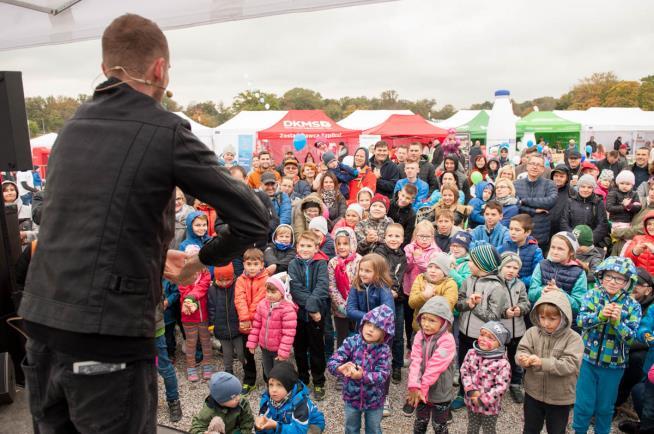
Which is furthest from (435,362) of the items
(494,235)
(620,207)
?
(620,207)

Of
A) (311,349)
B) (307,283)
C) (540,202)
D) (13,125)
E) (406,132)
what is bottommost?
(311,349)

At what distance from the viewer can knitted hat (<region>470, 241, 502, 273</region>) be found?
13.4ft

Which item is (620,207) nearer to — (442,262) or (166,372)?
(442,262)

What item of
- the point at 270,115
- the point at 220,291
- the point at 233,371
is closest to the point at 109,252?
the point at 220,291

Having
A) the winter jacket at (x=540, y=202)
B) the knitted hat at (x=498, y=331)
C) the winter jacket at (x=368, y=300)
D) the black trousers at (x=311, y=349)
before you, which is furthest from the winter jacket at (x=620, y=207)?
the black trousers at (x=311, y=349)

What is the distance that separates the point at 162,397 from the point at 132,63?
383cm

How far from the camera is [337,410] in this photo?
4.16 meters

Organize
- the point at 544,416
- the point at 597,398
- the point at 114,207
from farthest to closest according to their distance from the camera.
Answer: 1. the point at 597,398
2. the point at 544,416
3. the point at 114,207

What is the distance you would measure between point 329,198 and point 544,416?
12.7ft

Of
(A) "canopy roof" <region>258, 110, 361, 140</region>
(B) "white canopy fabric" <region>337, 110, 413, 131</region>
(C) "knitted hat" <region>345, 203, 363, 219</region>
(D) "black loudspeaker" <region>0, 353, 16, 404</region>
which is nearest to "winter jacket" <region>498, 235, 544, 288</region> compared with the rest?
(C) "knitted hat" <region>345, 203, 363, 219</region>

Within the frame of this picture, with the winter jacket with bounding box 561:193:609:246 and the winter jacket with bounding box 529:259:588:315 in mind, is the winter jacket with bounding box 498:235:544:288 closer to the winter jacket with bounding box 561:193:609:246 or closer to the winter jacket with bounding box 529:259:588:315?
the winter jacket with bounding box 529:259:588:315

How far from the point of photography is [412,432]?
12.6ft

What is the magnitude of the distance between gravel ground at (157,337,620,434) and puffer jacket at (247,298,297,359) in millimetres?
572

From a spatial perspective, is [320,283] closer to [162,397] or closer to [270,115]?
[162,397]
